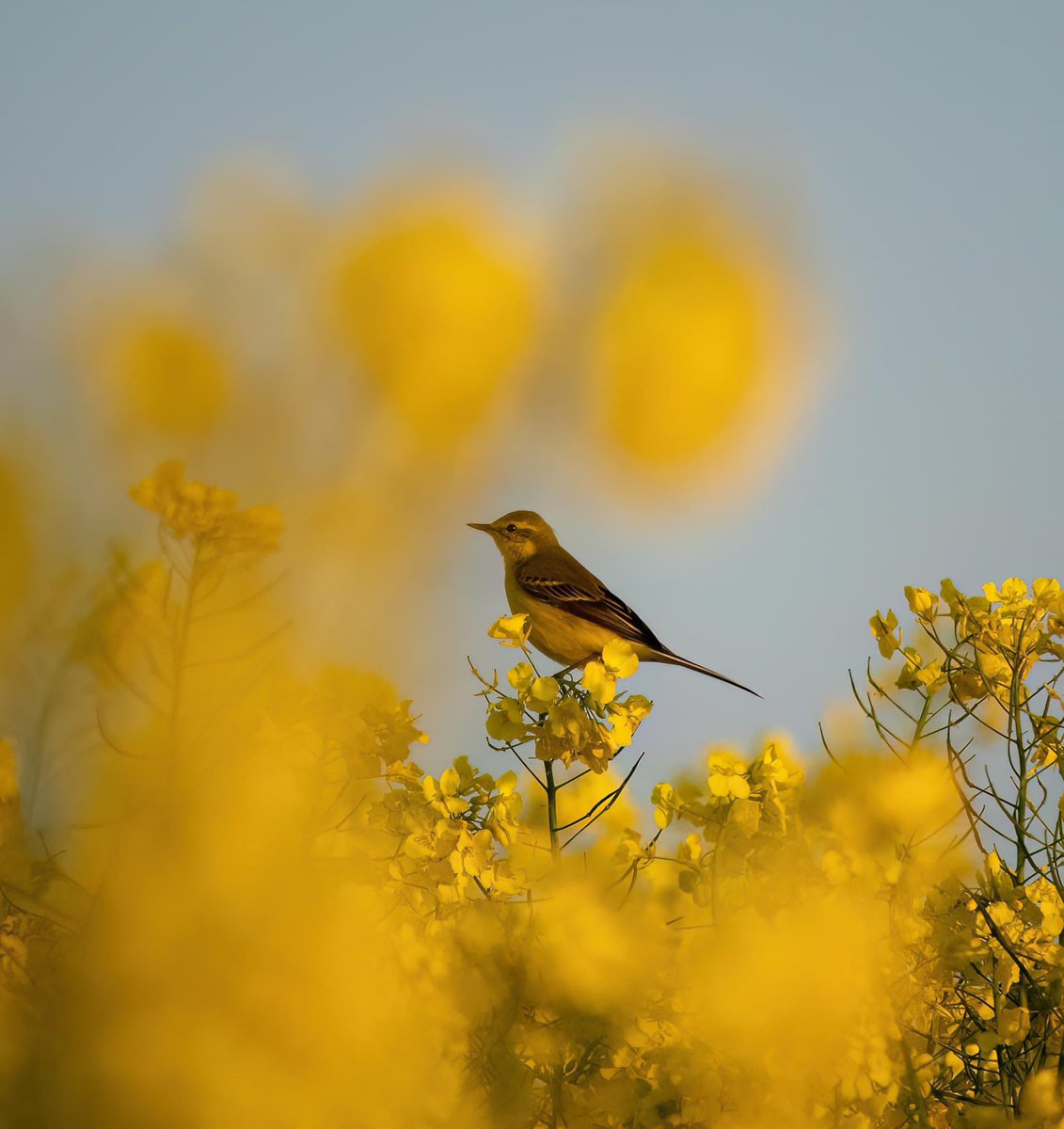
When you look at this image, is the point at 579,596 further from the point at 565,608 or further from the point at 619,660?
the point at 619,660

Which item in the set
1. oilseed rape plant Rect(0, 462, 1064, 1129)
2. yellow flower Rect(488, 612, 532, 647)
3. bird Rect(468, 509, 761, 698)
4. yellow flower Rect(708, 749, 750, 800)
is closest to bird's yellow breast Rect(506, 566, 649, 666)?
bird Rect(468, 509, 761, 698)

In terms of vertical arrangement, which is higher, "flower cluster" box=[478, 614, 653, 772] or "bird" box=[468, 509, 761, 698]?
"bird" box=[468, 509, 761, 698]

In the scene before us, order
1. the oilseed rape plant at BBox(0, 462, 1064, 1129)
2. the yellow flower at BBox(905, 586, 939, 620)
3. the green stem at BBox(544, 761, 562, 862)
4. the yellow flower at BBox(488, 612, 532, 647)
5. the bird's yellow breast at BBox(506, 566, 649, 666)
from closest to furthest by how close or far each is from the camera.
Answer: the oilseed rape plant at BBox(0, 462, 1064, 1129) < the green stem at BBox(544, 761, 562, 862) < the yellow flower at BBox(488, 612, 532, 647) < the yellow flower at BBox(905, 586, 939, 620) < the bird's yellow breast at BBox(506, 566, 649, 666)

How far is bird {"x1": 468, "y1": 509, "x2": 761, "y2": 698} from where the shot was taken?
322 centimetres

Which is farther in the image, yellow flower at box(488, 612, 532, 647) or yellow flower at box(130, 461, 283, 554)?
yellow flower at box(488, 612, 532, 647)

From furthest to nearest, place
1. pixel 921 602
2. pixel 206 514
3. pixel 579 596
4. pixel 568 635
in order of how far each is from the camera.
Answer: pixel 579 596, pixel 568 635, pixel 921 602, pixel 206 514

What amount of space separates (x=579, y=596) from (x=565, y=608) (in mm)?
80

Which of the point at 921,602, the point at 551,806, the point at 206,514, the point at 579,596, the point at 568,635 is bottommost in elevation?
the point at 206,514

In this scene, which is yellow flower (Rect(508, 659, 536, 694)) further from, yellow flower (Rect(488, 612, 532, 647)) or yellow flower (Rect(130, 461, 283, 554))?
yellow flower (Rect(130, 461, 283, 554))

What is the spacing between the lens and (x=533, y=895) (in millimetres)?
1371

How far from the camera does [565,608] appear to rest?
3.32m

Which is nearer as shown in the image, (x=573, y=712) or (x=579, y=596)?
(x=573, y=712)

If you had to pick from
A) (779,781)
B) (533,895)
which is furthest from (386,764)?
(779,781)

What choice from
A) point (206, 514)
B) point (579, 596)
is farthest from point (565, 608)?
point (206, 514)
